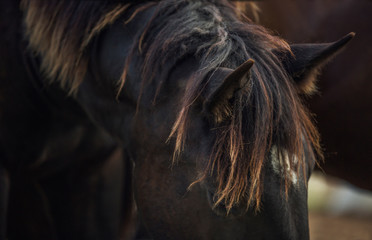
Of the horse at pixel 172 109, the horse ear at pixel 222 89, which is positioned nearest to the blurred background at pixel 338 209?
the horse at pixel 172 109

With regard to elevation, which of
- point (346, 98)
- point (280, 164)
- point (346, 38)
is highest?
point (346, 38)

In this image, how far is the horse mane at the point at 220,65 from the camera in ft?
4.25

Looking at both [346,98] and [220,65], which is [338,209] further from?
[220,65]

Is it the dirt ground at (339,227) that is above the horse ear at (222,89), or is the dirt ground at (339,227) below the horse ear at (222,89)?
below

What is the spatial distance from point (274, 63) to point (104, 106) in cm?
64

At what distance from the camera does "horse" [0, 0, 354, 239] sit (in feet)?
4.28

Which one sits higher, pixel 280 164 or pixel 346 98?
pixel 280 164

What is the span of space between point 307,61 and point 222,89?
1.16 ft

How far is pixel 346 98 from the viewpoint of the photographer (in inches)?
86.4

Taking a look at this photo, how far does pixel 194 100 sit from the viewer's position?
1330mm

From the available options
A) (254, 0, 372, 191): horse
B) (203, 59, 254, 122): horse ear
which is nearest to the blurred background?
(254, 0, 372, 191): horse

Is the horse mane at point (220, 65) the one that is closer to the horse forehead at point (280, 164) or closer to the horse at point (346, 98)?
the horse forehead at point (280, 164)

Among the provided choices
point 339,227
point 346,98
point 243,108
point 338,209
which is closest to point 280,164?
point 243,108

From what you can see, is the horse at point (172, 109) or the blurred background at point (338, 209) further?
the blurred background at point (338, 209)
